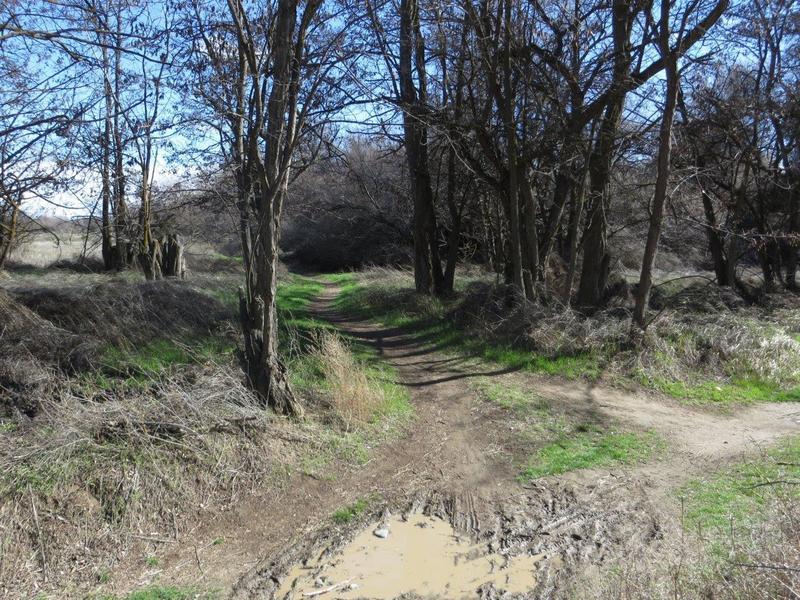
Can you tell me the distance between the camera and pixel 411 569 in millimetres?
4430

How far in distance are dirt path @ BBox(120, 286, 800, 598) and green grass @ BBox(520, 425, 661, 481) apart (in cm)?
18

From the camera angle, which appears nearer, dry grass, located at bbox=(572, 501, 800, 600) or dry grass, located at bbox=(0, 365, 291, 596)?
dry grass, located at bbox=(572, 501, 800, 600)

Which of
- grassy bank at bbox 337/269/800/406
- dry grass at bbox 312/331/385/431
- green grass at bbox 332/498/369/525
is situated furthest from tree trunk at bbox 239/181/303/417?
grassy bank at bbox 337/269/800/406

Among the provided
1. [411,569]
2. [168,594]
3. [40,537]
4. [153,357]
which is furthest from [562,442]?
[153,357]

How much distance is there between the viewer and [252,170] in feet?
25.1

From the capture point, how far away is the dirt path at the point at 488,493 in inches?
178

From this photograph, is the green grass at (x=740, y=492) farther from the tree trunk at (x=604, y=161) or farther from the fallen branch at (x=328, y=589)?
the tree trunk at (x=604, y=161)

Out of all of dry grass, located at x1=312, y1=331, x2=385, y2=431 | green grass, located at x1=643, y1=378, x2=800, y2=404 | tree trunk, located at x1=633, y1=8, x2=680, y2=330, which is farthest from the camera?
tree trunk, located at x1=633, y1=8, x2=680, y2=330

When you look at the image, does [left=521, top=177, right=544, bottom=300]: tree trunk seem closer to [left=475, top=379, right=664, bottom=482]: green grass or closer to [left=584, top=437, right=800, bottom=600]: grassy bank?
[left=475, top=379, right=664, bottom=482]: green grass

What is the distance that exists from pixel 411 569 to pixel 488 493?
1.32 m

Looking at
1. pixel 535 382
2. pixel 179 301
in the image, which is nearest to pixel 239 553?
pixel 535 382

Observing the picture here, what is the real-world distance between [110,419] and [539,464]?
4.11 metres

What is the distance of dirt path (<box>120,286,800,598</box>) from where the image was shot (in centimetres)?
453

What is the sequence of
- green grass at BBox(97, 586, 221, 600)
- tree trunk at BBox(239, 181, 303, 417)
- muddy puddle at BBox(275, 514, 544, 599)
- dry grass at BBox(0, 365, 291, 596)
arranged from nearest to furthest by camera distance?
1. green grass at BBox(97, 586, 221, 600)
2. muddy puddle at BBox(275, 514, 544, 599)
3. dry grass at BBox(0, 365, 291, 596)
4. tree trunk at BBox(239, 181, 303, 417)
